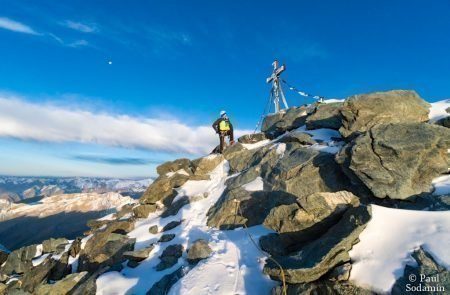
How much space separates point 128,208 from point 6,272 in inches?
496

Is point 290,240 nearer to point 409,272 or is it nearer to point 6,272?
point 409,272

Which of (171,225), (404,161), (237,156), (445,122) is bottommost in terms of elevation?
(171,225)

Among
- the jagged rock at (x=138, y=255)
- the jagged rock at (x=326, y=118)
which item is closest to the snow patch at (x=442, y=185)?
the jagged rock at (x=326, y=118)

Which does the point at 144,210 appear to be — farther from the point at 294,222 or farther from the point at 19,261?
the point at 294,222

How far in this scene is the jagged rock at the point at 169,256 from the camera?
1769 centimetres

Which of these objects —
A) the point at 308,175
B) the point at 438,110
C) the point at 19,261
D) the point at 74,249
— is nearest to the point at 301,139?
the point at 308,175

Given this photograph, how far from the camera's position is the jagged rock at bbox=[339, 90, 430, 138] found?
22875 mm

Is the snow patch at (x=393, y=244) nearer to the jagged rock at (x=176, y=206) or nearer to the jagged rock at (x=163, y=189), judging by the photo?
the jagged rock at (x=176, y=206)

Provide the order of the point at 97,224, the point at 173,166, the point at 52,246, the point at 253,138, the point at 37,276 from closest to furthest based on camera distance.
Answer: the point at 37,276 < the point at 52,246 < the point at 97,224 < the point at 253,138 < the point at 173,166

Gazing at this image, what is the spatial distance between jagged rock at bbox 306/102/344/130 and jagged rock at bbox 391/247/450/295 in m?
18.8

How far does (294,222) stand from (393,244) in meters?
4.43

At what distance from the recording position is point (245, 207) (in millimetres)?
21562

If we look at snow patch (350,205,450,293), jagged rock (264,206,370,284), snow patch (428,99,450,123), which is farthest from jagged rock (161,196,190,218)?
snow patch (428,99,450,123)

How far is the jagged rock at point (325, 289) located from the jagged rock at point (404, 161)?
765cm
